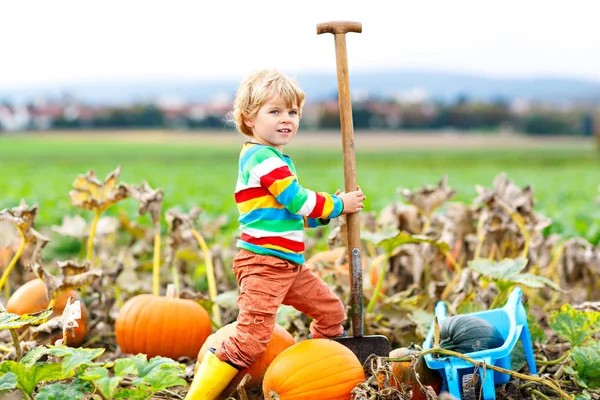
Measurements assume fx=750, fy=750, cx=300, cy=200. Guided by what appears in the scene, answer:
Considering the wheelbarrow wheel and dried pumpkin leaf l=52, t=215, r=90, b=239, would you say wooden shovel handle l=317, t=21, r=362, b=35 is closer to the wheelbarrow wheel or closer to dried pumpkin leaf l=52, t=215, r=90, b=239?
the wheelbarrow wheel

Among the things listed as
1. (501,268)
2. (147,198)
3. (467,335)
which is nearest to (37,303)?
(147,198)

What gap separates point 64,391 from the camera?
2701 millimetres

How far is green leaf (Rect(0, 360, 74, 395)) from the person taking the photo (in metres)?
2.70

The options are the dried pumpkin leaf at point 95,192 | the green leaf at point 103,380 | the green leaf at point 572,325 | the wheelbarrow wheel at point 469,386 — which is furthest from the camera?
the dried pumpkin leaf at point 95,192

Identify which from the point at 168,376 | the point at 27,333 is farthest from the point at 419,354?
the point at 27,333

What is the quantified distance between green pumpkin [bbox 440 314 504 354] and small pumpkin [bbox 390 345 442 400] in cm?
14

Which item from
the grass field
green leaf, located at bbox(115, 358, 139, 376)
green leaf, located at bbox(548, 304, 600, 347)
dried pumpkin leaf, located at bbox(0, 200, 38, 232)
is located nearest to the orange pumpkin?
dried pumpkin leaf, located at bbox(0, 200, 38, 232)

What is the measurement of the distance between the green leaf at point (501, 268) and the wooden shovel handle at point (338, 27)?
1.34 meters

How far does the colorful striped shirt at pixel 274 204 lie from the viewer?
3129mm

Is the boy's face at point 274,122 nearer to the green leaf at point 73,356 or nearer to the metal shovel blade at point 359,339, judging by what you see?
the metal shovel blade at point 359,339

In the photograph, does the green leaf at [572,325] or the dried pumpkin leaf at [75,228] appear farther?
the dried pumpkin leaf at [75,228]

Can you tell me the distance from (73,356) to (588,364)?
7.21 ft

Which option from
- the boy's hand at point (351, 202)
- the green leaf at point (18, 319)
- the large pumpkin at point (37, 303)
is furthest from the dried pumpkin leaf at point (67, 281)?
the boy's hand at point (351, 202)

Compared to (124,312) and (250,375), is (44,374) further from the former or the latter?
(124,312)
